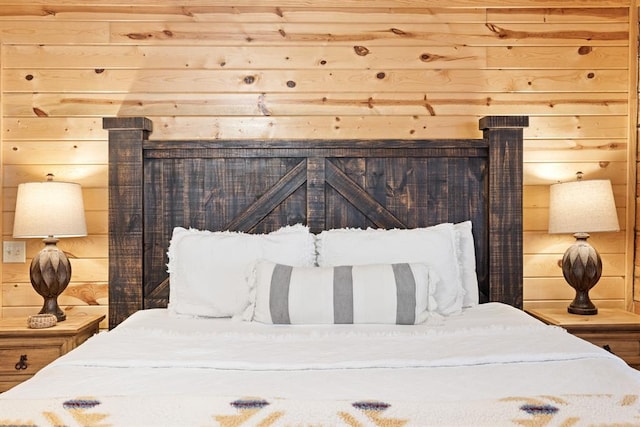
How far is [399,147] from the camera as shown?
289cm

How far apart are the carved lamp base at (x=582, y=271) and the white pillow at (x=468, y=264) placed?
1.49 ft

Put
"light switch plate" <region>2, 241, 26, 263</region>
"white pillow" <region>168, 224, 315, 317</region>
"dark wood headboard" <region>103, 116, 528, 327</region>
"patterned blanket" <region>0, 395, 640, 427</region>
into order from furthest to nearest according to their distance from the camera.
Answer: "light switch plate" <region>2, 241, 26, 263</region> → "dark wood headboard" <region>103, 116, 528, 327</region> → "white pillow" <region>168, 224, 315, 317</region> → "patterned blanket" <region>0, 395, 640, 427</region>

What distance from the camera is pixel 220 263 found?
2541mm

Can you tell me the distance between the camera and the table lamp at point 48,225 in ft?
8.80

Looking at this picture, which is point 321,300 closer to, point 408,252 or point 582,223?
point 408,252

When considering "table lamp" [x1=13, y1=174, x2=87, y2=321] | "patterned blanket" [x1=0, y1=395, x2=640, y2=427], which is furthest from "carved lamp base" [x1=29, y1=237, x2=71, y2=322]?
"patterned blanket" [x1=0, y1=395, x2=640, y2=427]

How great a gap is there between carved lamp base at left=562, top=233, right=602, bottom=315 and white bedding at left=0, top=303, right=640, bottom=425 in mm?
697

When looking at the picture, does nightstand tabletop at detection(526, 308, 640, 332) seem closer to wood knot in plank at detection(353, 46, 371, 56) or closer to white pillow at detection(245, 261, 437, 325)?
white pillow at detection(245, 261, 437, 325)

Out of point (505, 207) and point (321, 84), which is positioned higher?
point (321, 84)

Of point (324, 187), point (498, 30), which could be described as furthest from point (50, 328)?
point (498, 30)

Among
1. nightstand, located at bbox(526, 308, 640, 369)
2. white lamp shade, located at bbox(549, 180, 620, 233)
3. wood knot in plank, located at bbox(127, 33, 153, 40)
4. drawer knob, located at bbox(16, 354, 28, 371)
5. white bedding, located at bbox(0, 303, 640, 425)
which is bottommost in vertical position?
drawer knob, located at bbox(16, 354, 28, 371)

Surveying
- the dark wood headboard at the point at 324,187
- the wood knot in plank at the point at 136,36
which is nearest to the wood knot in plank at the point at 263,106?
the dark wood headboard at the point at 324,187

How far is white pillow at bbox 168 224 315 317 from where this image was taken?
2.49 m

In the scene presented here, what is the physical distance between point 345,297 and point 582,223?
48.3 inches
